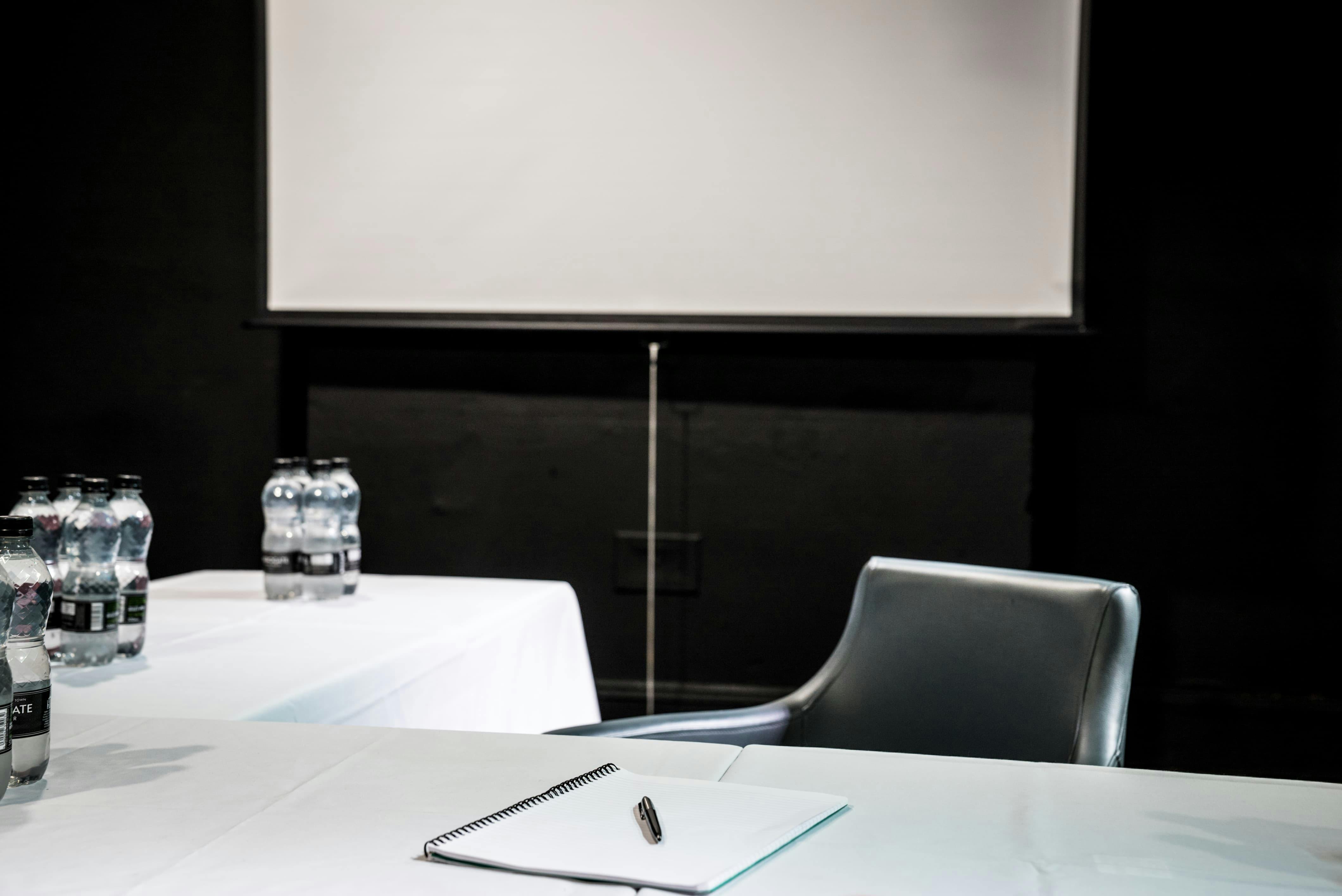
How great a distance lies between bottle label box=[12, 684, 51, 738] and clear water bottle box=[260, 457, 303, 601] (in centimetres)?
135

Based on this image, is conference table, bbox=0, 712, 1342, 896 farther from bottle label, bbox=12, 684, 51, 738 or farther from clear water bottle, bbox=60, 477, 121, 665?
clear water bottle, bbox=60, 477, 121, 665

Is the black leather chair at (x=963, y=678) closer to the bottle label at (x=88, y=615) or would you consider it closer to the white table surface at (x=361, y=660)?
the white table surface at (x=361, y=660)

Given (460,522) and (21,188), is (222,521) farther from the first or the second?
(21,188)

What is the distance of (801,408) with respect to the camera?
328 centimetres

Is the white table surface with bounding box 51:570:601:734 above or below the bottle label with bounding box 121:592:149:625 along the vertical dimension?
below

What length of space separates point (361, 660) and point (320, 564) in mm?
606

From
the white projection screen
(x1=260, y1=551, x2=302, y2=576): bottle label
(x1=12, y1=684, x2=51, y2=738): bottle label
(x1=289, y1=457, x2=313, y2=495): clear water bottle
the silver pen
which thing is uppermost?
the white projection screen

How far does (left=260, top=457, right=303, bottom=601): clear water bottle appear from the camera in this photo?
7.48 feet

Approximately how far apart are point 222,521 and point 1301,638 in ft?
10.6

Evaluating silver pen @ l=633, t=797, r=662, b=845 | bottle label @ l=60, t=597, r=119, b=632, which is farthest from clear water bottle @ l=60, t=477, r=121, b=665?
silver pen @ l=633, t=797, r=662, b=845

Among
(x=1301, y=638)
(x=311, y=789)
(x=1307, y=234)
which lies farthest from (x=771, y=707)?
(x=1307, y=234)

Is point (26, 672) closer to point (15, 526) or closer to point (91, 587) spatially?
point (15, 526)

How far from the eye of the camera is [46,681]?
937 mm

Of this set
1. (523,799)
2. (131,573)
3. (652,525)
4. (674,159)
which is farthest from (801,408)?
(523,799)
